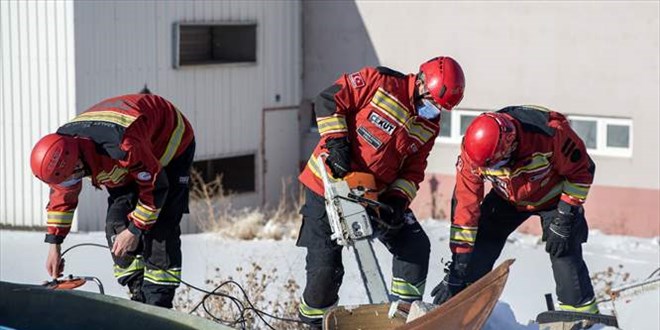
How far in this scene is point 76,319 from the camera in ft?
15.4

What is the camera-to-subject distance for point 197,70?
12531 mm

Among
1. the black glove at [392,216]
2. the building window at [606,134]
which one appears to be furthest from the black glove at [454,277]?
the building window at [606,134]

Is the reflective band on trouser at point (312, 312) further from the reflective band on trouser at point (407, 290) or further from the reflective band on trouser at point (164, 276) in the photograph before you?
the reflective band on trouser at point (164, 276)

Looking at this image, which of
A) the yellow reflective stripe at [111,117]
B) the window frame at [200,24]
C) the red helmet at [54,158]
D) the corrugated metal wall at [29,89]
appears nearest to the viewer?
the red helmet at [54,158]

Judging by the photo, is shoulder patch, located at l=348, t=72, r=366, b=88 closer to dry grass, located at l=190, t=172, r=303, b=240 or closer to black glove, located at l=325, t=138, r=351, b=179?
black glove, located at l=325, t=138, r=351, b=179

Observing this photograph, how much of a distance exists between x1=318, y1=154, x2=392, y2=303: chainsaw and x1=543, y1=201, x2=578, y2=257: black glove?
1.05 metres

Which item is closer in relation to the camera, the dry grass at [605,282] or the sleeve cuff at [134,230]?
the sleeve cuff at [134,230]

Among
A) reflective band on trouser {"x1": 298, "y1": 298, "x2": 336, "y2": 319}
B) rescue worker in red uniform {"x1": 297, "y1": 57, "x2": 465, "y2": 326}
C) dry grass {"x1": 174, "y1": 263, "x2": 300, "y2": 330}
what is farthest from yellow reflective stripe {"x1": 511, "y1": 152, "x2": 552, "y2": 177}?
dry grass {"x1": 174, "y1": 263, "x2": 300, "y2": 330}

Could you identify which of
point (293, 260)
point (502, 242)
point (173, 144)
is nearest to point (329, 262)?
point (173, 144)

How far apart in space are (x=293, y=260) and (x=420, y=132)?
12.0ft

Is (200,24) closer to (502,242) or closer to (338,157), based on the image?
(502,242)

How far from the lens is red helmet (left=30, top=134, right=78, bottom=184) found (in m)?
5.64

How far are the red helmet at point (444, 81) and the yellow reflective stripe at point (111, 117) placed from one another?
1.57 m

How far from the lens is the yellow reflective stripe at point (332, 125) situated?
6.09m
